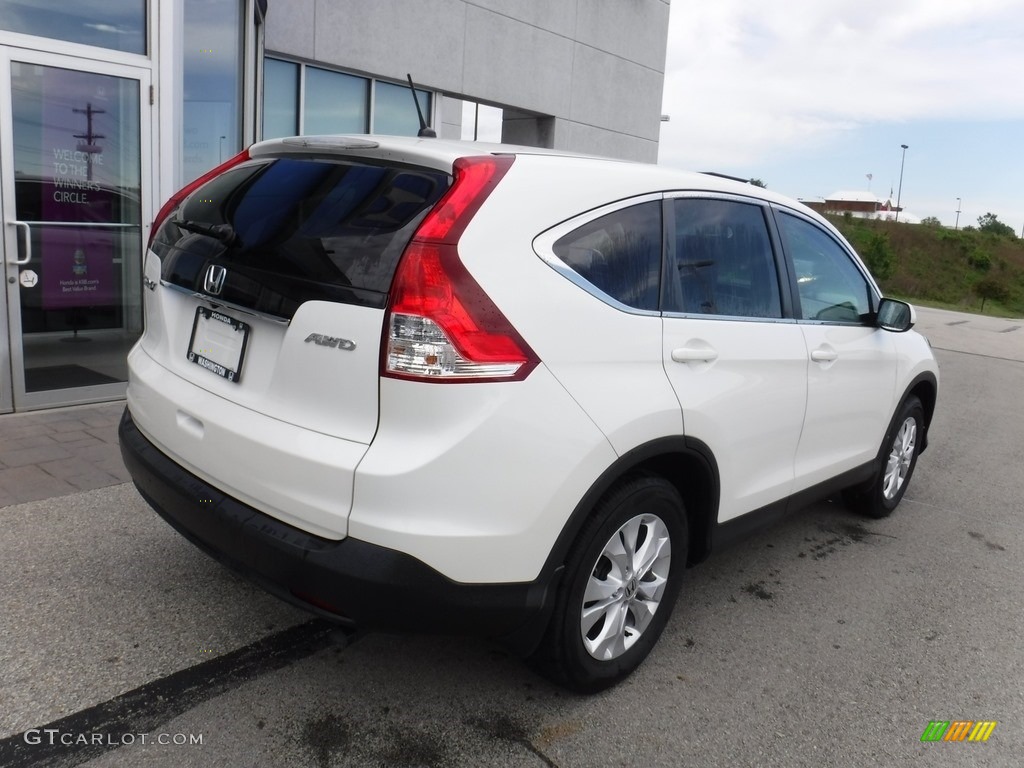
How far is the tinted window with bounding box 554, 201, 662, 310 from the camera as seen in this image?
2568 millimetres

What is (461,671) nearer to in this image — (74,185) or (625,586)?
(625,586)

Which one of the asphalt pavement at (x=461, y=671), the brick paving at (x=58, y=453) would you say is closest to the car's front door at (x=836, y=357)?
the asphalt pavement at (x=461, y=671)

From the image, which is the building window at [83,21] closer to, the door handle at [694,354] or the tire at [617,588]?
the door handle at [694,354]

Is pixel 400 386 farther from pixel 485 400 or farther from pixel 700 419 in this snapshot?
pixel 700 419

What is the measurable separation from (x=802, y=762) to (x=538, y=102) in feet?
35.7

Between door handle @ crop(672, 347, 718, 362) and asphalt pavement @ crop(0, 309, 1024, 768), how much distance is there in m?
1.14

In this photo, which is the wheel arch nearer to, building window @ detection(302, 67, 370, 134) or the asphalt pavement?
the asphalt pavement

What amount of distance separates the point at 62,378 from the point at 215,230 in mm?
3973

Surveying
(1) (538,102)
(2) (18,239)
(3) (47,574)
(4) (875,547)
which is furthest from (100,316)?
(1) (538,102)

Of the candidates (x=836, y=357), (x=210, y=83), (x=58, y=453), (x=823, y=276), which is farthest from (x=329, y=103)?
(x=836, y=357)

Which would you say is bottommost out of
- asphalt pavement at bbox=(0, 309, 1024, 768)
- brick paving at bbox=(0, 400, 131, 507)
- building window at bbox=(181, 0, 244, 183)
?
asphalt pavement at bbox=(0, 309, 1024, 768)

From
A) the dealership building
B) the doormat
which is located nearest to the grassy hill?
the dealership building

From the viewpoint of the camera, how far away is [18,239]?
563 cm

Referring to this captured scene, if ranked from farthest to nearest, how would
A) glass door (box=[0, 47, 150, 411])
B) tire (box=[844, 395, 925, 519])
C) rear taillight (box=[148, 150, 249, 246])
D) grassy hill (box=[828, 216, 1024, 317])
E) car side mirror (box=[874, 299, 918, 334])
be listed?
1. grassy hill (box=[828, 216, 1024, 317])
2. glass door (box=[0, 47, 150, 411])
3. tire (box=[844, 395, 925, 519])
4. car side mirror (box=[874, 299, 918, 334])
5. rear taillight (box=[148, 150, 249, 246])
